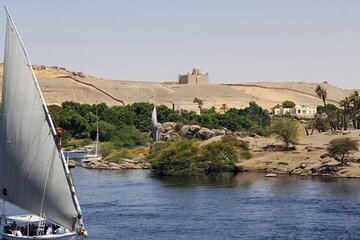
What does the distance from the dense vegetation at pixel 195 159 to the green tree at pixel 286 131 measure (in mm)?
8344

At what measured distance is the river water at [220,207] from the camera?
36.8 meters

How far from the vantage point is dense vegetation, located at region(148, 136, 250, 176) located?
63969 mm

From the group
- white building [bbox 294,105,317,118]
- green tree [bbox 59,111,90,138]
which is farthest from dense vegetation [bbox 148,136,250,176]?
white building [bbox 294,105,317,118]

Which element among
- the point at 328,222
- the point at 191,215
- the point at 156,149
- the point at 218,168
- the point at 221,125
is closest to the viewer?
the point at 328,222

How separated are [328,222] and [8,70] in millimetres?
17300

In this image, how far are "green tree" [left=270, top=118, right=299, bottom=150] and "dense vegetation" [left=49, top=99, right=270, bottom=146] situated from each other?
19.0 meters

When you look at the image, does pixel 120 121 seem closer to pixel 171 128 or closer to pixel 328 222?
pixel 171 128

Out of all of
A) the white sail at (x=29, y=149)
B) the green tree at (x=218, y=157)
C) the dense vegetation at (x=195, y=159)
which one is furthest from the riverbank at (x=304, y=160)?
the white sail at (x=29, y=149)

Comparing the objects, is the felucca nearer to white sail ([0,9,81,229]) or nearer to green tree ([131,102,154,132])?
white sail ([0,9,81,229])

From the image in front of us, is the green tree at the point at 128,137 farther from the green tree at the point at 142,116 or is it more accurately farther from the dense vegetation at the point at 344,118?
the dense vegetation at the point at 344,118

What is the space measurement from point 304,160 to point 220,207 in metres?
23.1

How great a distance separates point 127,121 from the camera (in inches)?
4486

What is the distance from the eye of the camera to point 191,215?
137ft

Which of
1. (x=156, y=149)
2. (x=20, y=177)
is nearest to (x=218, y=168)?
(x=156, y=149)
